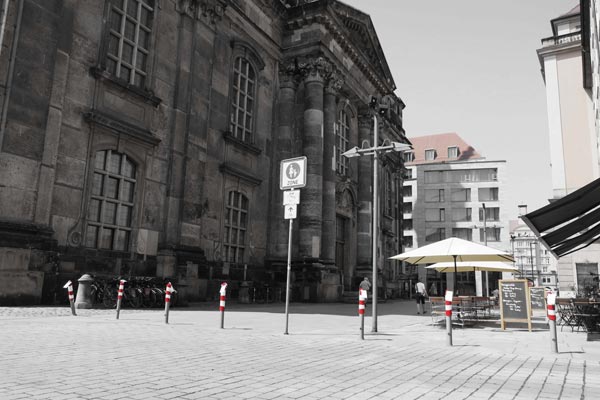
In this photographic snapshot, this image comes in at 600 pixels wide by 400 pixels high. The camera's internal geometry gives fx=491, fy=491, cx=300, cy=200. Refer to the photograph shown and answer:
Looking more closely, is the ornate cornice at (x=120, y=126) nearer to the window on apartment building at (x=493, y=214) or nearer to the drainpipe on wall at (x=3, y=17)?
the drainpipe on wall at (x=3, y=17)

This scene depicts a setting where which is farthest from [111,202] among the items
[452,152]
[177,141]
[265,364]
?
[452,152]

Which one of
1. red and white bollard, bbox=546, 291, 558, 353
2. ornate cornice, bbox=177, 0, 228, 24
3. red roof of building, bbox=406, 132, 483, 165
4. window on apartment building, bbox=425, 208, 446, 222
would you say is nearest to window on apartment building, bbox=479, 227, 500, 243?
window on apartment building, bbox=425, 208, 446, 222

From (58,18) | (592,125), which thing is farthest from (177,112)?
(592,125)

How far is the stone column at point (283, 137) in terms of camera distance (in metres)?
25.1

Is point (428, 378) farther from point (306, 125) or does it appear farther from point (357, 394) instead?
point (306, 125)

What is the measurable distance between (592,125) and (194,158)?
31717 millimetres

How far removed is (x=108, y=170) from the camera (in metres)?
16.4

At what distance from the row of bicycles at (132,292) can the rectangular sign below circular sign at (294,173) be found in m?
7.20

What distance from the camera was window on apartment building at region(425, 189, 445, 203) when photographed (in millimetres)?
70688

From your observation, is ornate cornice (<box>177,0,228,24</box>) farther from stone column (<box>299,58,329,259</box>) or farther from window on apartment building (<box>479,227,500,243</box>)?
window on apartment building (<box>479,227,500,243</box>)

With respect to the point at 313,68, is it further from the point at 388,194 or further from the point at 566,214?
the point at 388,194

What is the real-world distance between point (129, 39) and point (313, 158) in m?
11.3

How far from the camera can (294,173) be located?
10789 millimetres

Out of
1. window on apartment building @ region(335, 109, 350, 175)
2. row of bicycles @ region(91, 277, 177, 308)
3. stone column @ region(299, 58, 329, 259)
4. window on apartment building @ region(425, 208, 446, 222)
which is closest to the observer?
row of bicycles @ region(91, 277, 177, 308)
